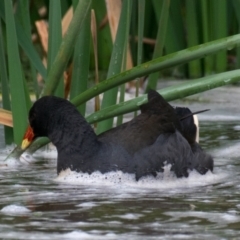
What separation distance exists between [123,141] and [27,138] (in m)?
0.56

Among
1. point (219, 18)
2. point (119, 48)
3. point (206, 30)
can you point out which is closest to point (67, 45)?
point (119, 48)

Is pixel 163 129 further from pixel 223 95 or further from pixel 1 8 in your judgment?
pixel 223 95

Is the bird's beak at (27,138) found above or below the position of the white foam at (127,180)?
above

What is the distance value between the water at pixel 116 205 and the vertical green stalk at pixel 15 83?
0.22m

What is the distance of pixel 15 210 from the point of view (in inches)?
139

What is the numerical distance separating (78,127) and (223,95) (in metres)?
2.86

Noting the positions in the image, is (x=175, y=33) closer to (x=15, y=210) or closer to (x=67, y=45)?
(x=67, y=45)

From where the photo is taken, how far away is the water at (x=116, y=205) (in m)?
3.14

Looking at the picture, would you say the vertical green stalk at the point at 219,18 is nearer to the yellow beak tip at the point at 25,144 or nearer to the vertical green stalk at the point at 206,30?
the vertical green stalk at the point at 206,30

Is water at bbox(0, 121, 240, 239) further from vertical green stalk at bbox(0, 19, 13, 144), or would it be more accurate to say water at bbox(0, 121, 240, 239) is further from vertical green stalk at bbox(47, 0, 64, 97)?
vertical green stalk at bbox(47, 0, 64, 97)

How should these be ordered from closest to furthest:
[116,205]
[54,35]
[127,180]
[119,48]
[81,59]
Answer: [116,205]
[127,180]
[119,48]
[54,35]
[81,59]

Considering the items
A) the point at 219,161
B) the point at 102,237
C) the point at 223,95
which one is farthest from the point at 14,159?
the point at 223,95

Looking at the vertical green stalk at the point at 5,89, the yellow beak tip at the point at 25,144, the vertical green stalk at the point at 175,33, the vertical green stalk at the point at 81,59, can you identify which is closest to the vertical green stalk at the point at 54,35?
the vertical green stalk at the point at 81,59

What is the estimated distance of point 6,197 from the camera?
3826 millimetres
